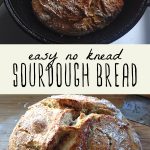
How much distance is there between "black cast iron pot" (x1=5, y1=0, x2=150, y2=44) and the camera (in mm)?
1407

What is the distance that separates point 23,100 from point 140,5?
20.1 inches

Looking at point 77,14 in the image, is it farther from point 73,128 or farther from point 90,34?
point 73,128

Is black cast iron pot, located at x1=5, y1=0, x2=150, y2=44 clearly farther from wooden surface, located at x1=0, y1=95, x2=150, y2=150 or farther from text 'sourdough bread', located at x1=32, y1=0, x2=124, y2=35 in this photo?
wooden surface, located at x1=0, y1=95, x2=150, y2=150

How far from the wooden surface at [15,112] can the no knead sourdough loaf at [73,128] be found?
0.14 m

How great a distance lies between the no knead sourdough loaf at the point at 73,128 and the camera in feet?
3.85

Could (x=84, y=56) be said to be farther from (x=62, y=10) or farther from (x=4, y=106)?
(x=4, y=106)

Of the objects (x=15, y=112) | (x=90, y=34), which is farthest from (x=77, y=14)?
(x=15, y=112)

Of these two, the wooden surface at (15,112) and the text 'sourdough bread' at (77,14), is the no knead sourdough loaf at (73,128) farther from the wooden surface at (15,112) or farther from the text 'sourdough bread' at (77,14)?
the text 'sourdough bread' at (77,14)

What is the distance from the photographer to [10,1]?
1415mm

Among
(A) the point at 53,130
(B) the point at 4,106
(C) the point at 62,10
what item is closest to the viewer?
(A) the point at 53,130

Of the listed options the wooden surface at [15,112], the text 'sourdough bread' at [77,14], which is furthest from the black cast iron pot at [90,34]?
the wooden surface at [15,112]

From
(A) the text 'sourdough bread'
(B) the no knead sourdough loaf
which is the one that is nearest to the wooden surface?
(B) the no knead sourdough loaf

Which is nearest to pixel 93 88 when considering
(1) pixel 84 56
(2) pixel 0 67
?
(1) pixel 84 56

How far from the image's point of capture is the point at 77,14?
1.39m
